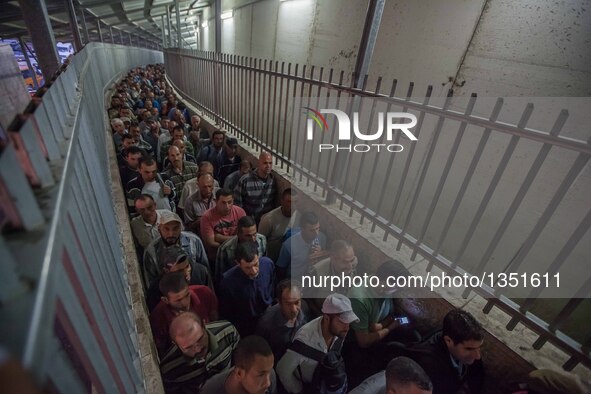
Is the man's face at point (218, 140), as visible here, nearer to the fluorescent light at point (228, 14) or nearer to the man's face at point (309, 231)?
the man's face at point (309, 231)

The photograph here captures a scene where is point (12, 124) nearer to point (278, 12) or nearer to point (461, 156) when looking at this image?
point (461, 156)

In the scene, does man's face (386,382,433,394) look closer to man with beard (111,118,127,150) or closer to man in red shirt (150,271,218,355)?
man in red shirt (150,271,218,355)

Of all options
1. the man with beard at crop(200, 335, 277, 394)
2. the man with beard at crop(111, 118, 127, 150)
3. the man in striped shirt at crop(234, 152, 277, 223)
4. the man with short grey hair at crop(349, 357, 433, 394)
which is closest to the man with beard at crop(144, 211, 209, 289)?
the man with beard at crop(200, 335, 277, 394)

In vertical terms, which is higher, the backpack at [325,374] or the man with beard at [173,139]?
the man with beard at [173,139]

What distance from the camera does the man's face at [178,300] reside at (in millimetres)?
2416

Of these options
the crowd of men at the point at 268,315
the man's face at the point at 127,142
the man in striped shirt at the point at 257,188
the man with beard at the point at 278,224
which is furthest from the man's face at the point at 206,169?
the man's face at the point at 127,142

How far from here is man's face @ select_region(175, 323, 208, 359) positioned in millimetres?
2143

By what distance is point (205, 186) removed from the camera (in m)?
4.12

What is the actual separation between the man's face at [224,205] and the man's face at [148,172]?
120 cm

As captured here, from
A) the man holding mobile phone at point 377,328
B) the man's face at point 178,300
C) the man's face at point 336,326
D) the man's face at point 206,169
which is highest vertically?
the man's face at point 206,169

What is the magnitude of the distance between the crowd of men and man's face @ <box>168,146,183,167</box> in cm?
44

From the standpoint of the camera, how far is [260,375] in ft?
6.44

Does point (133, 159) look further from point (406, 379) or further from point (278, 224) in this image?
point (406, 379)

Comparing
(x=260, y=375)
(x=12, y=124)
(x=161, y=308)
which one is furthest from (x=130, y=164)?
(x=12, y=124)
